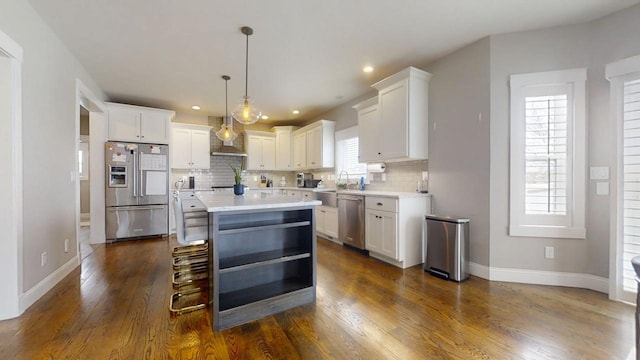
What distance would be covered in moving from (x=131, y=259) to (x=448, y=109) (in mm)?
4666

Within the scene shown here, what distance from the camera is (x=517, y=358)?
5.44 feet

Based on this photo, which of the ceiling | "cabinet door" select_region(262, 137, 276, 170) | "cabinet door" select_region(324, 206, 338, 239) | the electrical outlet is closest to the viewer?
the ceiling

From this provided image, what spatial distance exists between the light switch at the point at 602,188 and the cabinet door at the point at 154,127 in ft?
20.5

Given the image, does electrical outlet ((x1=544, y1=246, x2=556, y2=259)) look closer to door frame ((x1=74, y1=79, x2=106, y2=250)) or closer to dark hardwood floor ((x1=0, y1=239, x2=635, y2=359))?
dark hardwood floor ((x1=0, y1=239, x2=635, y2=359))

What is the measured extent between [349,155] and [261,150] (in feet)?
7.89

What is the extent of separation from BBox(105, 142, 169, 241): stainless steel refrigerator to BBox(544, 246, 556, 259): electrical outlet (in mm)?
5758

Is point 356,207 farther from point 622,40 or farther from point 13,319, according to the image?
point 13,319

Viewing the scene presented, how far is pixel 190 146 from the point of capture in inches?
229

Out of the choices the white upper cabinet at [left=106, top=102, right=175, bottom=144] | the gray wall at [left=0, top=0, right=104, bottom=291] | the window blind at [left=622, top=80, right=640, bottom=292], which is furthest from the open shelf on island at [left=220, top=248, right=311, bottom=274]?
the white upper cabinet at [left=106, top=102, right=175, bottom=144]

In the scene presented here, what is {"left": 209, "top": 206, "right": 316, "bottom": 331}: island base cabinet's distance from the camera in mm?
2025

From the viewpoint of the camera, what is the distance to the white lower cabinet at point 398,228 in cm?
334

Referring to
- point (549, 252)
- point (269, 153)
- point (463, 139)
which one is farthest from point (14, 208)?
point (549, 252)

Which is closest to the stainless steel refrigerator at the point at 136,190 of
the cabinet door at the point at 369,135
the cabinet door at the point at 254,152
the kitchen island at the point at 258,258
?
the cabinet door at the point at 254,152

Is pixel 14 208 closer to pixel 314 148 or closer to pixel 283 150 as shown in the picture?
pixel 314 148
